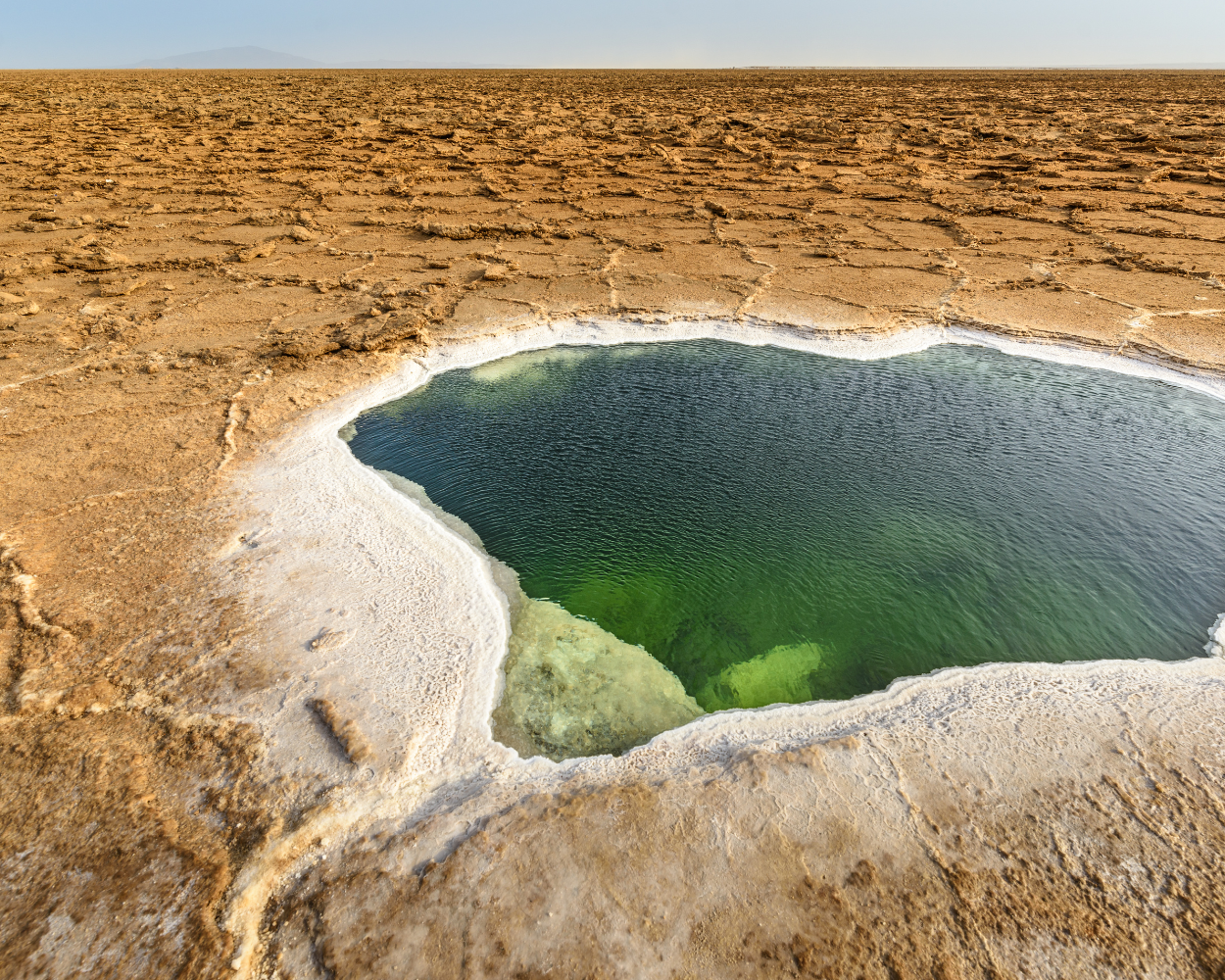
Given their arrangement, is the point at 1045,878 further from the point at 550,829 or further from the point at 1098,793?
the point at 550,829

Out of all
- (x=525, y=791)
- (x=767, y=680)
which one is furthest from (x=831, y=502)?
(x=525, y=791)

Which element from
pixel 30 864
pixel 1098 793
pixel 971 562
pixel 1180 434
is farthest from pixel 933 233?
pixel 30 864

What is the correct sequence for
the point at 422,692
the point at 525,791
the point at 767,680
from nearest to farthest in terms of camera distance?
the point at 525,791 < the point at 422,692 < the point at 767,680

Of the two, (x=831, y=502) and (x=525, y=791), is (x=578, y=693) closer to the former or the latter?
(x=525, y=791)

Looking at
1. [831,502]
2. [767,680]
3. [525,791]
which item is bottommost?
[767,680]

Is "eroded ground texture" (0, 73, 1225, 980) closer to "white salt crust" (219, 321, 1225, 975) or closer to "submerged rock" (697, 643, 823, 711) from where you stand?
"white salt crust" (219, 321, 1225, 975)

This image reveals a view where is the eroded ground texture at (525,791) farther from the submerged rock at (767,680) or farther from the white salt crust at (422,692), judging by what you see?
the submerged rock at (767,680)

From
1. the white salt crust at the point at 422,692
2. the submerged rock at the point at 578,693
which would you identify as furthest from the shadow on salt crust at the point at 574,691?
the white salt crust at the point at 422,692
